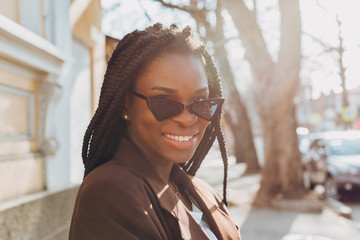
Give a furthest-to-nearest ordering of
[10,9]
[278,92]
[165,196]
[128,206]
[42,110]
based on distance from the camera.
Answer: [278,92], [42,110], [10,9], [165,196], [128,206]

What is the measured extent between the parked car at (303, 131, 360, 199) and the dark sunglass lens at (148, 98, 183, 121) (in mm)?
8071

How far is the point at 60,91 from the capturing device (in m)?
4.25

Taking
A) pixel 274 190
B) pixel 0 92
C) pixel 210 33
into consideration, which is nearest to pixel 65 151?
pixel 0 92

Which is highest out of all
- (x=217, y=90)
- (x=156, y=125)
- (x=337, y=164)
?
(x=217, y=90)

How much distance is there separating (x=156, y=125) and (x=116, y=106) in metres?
0.17

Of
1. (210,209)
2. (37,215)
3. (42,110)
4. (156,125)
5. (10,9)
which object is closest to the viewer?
(156,125)

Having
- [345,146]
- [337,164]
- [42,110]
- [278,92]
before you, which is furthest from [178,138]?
[345,146]

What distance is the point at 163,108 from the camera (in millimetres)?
1441

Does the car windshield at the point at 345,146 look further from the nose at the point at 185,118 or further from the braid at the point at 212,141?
the nose at the point at 185,118

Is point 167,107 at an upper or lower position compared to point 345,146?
upper

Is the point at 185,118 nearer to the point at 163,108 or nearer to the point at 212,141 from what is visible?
the point at 163,108

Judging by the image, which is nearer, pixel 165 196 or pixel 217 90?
pixel 165 196

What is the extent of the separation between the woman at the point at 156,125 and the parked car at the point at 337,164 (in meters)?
7.87

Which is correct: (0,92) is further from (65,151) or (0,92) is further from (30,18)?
(65,151)
